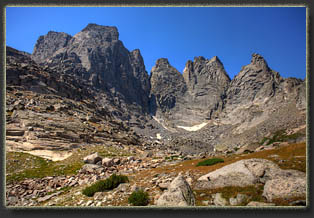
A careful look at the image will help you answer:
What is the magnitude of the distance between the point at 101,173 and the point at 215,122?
17838 centimetres

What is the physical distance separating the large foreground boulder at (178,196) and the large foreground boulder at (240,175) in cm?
121

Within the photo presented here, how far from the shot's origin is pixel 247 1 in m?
11.4

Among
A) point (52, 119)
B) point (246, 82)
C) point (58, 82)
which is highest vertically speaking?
point (246, 82)

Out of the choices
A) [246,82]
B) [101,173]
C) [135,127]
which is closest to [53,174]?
[101,173]

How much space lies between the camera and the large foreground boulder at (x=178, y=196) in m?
8.05

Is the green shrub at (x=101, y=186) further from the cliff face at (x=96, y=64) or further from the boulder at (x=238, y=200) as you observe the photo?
the cliff face at (x=96, y=64)

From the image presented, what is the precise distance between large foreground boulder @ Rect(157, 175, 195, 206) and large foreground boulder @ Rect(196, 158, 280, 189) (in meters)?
1.21

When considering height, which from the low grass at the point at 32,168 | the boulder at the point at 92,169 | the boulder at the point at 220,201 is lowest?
the low grass at the point at 32,168

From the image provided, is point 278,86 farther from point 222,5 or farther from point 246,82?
point 222,5

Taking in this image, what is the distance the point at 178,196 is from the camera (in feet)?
26.5

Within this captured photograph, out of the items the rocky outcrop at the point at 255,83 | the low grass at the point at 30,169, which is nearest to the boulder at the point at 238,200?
the low grass at the point at 30,169

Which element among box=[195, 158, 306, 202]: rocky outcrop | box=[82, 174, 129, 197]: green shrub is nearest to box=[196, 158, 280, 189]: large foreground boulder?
box=[195, 158, 306, 202]: rocky outcrop

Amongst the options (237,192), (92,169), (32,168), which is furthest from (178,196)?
(32,168)

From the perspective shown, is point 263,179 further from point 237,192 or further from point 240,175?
point 237,192
